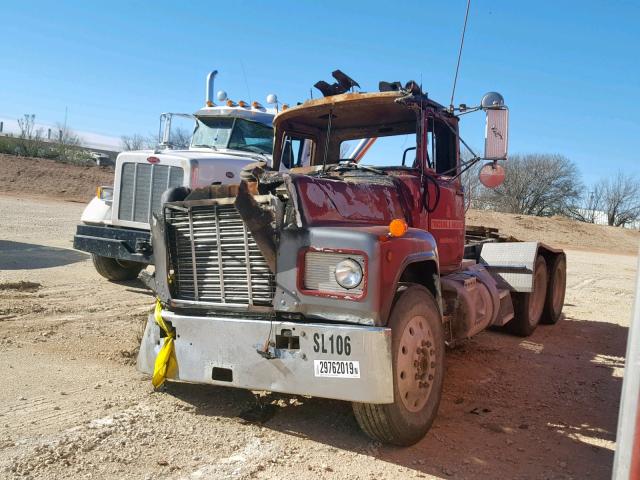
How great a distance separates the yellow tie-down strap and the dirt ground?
0.94 feet

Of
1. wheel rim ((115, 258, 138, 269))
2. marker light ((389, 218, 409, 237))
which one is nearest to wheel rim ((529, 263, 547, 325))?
marker light ((389, 218, 409, 237))

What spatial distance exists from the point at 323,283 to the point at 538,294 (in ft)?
17.7

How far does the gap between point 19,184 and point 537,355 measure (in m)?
29.1

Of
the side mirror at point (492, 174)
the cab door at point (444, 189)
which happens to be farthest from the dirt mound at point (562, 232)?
the side mirror at point (492, 174)

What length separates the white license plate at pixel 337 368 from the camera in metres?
3.54

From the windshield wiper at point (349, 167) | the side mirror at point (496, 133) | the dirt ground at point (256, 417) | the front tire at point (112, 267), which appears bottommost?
the dirt ground at point (256, 417)

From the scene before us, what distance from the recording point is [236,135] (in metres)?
9.68

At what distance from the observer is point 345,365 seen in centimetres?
356

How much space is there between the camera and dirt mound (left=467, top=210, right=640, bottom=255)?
98.4 feet

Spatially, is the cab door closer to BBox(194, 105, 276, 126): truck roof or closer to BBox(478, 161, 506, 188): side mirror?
BBox(478, 161, 506, 188): side mirror

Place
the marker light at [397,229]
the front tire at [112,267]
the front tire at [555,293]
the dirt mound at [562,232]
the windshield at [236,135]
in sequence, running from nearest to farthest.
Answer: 1. the marker light at [397,229]
2. the front tire at [555,293]
3. the front tire at [112,267]
4. the windshield at [236,135]
5. the dirt mound at [562,232]

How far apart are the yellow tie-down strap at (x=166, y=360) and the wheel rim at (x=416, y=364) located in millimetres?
1620

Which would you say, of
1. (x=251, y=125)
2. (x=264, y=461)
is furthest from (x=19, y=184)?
(x=264, y=461)

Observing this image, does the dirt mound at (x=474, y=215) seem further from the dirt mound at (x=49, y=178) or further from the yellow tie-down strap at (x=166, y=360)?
the yellow tie-down strap at (x=166, y=360)
